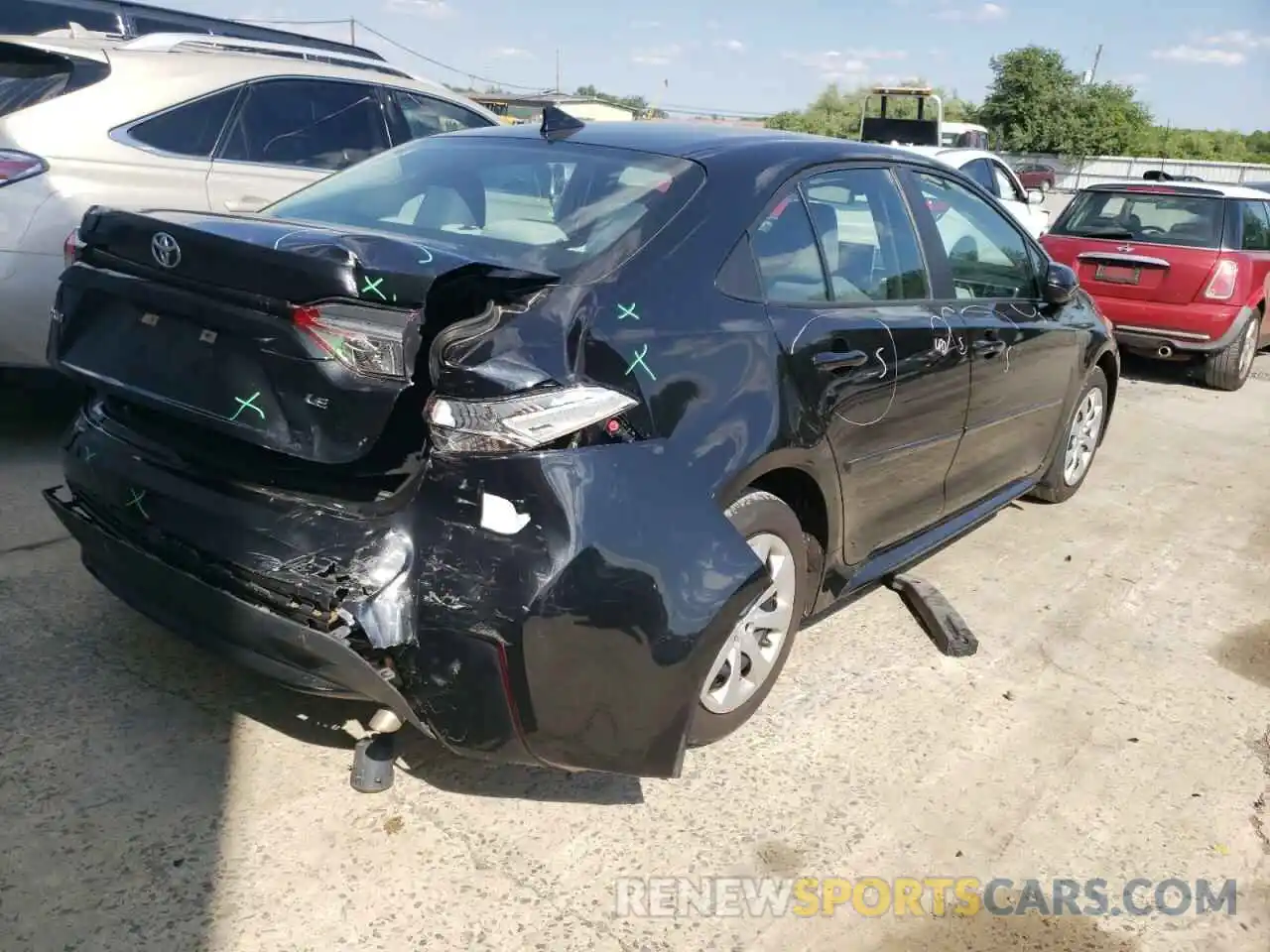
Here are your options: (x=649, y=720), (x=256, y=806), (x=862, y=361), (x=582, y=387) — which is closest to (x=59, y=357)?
(x=256, y=806)

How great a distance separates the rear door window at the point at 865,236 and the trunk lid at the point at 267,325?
3.98ft

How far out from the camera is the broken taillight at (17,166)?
4.26 meters

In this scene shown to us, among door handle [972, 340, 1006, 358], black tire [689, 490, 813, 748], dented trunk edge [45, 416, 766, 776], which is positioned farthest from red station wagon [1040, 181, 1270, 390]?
dented trunk edge [45, 416, 766, 776]

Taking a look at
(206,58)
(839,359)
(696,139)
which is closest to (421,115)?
(206,58)

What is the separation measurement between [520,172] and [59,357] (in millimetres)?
1362

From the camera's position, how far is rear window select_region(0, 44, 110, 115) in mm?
4410

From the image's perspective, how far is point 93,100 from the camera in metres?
4.58

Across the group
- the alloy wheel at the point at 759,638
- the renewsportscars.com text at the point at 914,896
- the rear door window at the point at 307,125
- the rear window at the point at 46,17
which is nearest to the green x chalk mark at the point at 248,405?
the alloy wheel at the point at 759,638

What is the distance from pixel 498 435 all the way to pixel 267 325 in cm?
56

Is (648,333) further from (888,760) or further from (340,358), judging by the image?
(888,760)

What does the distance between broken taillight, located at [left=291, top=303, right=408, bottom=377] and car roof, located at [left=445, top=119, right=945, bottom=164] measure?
1.23 meters

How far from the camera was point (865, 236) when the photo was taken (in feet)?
11.5

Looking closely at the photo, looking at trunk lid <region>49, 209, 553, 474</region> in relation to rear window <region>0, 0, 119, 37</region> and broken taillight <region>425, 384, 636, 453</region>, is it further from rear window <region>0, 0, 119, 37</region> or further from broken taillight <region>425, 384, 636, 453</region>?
rear window <region>0, 0, 119, 37</region>

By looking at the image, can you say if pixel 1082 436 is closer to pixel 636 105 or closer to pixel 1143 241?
pixel 1143 241
